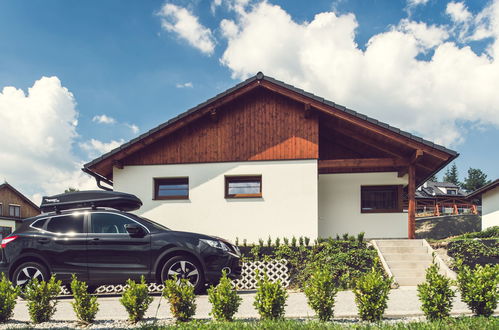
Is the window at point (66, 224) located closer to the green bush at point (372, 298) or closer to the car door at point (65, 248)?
the car door at point (65, 248)

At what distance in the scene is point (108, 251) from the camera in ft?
25.9

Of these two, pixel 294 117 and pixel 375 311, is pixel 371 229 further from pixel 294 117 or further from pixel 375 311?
pixel 375 311

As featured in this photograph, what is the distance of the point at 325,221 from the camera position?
1396 cm

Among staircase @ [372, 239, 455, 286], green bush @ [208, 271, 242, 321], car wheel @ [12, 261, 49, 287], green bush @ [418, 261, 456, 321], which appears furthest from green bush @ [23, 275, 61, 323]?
staircase @ [372, 239, 455, 286]

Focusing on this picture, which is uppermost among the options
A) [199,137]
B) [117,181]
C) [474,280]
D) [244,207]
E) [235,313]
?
[199,137]

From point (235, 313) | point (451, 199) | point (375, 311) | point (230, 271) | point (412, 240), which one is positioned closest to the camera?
point (375, 311)

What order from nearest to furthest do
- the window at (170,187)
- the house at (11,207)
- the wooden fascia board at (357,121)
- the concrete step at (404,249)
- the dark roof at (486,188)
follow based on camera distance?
the concrete step at (404,249)
the wooden fascia board at (357,121)
the window at (170,187)
the dark roof at (486,188)
the house at (11,207)

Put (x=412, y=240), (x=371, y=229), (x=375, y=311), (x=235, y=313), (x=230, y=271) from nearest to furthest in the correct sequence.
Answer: (x=375, y=311)
(x=235, y=313)
(x=230, y=271)
(x=412, y=240)
(x=371, y=229)

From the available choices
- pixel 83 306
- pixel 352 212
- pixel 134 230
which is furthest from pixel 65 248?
pixel 352 212

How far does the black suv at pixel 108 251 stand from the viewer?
25.0 ft

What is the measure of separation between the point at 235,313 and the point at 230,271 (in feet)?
5.74

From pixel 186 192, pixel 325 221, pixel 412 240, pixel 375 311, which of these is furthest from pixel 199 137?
pixel 375 311

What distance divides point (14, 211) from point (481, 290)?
41.7 meters

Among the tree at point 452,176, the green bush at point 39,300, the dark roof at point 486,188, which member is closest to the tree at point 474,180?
the tree at point 452,176
